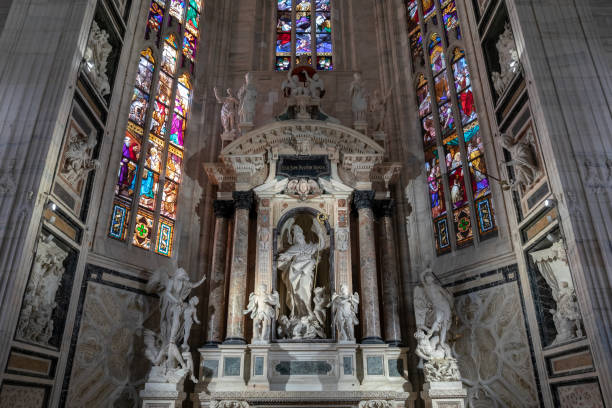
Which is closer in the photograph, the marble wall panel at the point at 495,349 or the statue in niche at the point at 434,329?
the marble wall panel at the point at 495,349

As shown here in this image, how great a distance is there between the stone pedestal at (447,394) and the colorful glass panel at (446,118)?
5.86 metres

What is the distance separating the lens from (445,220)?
11.5 metres

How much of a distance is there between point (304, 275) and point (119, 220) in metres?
4.01

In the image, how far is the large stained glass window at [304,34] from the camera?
15.2 m

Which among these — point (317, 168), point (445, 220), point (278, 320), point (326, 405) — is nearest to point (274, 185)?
point (317, 168)

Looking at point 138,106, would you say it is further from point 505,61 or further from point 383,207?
point 505,61

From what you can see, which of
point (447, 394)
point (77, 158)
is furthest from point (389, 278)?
point (77, 158)

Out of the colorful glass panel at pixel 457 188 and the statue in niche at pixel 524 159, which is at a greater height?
the colorful glass panel at pixel 457 188

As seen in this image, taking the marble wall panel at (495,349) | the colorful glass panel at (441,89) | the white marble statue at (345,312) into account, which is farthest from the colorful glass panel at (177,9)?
the marble wall panel at (495,349)

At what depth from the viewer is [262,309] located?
9.98 m

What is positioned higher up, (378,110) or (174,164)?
(378,110)

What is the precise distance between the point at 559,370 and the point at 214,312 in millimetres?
6352

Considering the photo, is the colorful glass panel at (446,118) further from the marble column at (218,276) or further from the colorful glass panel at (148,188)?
the colorful glass panel at (148,188)

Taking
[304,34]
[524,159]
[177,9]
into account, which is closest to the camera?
[524,159]
